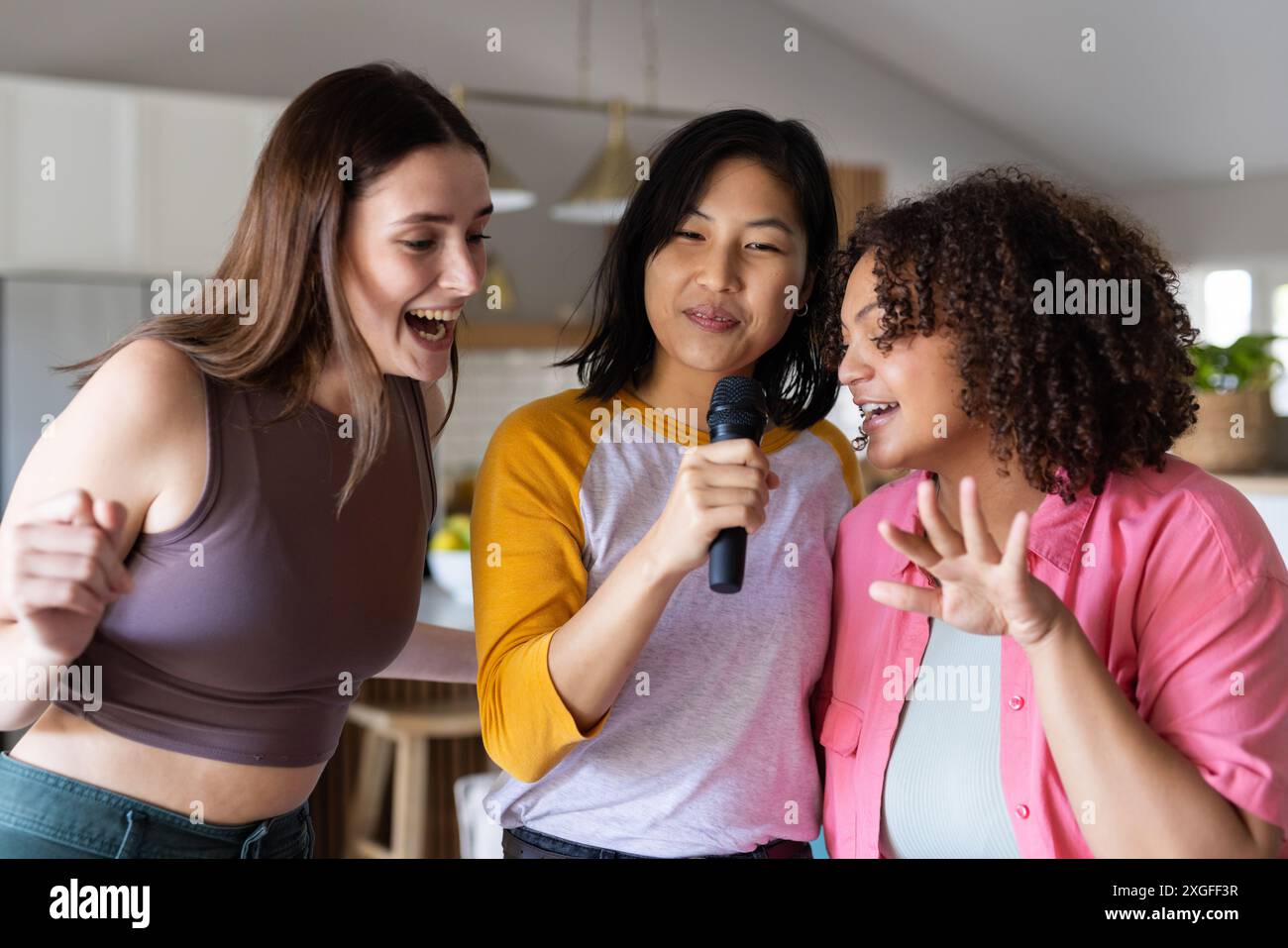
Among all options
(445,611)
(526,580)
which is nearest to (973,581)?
(526,580)

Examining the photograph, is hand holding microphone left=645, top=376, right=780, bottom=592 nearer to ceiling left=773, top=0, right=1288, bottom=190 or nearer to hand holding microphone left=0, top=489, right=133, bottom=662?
hand holding microphone left=0, top=489, right=133, bottom=662

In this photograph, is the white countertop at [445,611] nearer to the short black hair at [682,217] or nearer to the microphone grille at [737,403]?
the short black hair at [682,217]

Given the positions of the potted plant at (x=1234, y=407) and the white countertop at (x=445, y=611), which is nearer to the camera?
the potted plant at (x=1234, y=407)

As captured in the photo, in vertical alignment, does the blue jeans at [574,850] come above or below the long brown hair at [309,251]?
below

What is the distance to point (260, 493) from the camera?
41.0 inches

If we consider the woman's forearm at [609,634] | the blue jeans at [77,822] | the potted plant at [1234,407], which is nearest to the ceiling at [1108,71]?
the potted plant at [1234,407]

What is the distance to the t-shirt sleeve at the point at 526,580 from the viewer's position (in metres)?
1.02

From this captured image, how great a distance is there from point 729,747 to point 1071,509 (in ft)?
1.10

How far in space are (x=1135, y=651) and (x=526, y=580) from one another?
475mm

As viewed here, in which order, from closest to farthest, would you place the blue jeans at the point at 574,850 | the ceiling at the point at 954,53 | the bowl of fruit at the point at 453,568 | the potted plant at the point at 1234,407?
the blue jeans at the point at 574,850 < the potted plant at the point at 1234,407 < the bowl of fruit at the point at 453,568 < the ceiling at the point at 954,53

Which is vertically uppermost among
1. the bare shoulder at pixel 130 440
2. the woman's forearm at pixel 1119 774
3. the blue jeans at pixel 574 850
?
the bare shoulder at pixel 130 440

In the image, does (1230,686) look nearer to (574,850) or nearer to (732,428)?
(732,428)

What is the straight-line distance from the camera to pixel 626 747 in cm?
108
